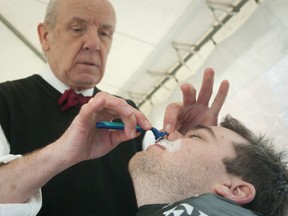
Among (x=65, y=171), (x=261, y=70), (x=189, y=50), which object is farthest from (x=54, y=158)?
(x=189, y=50)

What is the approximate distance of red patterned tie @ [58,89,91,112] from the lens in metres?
1.41

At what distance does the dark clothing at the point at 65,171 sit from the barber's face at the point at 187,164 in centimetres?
19

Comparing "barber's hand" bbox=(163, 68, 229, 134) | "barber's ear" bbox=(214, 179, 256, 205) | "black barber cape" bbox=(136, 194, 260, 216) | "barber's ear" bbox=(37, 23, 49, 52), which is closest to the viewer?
"black barber cape" bbox=(136, 194, 260, 216)

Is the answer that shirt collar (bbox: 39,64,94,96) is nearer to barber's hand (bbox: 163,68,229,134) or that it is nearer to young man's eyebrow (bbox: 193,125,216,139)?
barber's hand (bbox: 163,68,229,134)

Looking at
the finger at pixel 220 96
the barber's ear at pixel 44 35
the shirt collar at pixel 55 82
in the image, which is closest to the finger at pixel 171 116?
the finger at pixel 220 96

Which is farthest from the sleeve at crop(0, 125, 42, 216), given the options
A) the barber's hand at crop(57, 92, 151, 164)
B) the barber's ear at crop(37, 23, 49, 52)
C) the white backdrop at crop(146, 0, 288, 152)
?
the white backdrop at crop(146, 0, 288, 152)

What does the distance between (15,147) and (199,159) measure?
588 millimetres

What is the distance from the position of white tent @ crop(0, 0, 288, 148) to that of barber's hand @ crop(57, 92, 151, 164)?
830mm

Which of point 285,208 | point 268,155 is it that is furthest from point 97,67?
point 285,208

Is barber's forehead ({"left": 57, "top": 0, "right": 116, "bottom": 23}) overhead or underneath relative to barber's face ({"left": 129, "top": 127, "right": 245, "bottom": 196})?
overhead

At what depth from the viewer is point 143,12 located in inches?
77.9

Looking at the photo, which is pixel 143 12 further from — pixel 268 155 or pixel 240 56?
pixel 268 155

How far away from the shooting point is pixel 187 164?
118 centimetres

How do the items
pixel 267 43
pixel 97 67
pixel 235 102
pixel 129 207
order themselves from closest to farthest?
pixel 129 207 → pixel 97 67 → pixel 267 43 → pixel 235 102
